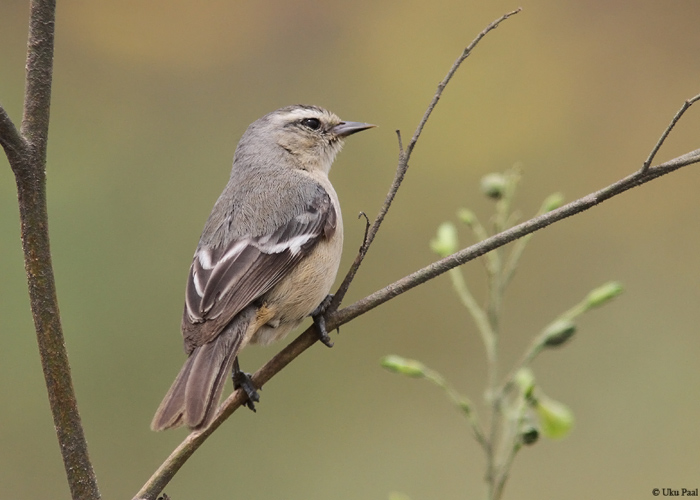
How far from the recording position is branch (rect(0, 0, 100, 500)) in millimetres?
910

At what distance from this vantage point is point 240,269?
1.82 metres

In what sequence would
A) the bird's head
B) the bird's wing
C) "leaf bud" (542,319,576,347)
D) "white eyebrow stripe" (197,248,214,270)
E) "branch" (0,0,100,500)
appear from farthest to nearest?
the bird's head
"white eyebrow stripe" (197,248,214,270)
the bird's wing
"leaf bud" (542,319,576,347)
"branch" (0,0,100,500)

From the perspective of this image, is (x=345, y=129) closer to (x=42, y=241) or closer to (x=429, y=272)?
(x=429, y=272)

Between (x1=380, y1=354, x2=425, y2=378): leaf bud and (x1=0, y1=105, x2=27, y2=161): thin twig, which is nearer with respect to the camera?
(x1=0, y1=105, x2=27, y2=161): thin twig

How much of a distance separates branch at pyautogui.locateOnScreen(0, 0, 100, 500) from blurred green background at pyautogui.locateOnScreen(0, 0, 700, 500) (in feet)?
6.33

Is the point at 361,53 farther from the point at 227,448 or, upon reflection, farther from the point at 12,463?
the point at 12,463

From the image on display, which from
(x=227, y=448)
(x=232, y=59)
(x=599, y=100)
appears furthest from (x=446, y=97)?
(x=227, y=448)

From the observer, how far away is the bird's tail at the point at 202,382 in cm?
133

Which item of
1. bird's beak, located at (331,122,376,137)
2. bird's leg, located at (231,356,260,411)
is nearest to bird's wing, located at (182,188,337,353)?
bird's leg, located at (231,356,260,411)

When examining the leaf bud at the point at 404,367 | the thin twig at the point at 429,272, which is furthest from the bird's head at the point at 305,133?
the thin twig at the point at 429,272

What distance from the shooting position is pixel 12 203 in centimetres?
361

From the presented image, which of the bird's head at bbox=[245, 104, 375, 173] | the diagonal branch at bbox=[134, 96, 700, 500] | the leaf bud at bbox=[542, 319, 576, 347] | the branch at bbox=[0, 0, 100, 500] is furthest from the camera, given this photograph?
the bird's head at bbox=[245, 104, 375, 173]

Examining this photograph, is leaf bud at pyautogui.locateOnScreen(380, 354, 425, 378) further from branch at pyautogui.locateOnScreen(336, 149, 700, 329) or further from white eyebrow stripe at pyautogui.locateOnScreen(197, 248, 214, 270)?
white eyebrow stripe at pyautogui.locateOnScreen(197, 248, 214, 270)

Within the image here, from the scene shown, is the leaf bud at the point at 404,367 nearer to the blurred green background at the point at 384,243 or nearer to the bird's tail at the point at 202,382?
the bird's tail at the point at 202,382
